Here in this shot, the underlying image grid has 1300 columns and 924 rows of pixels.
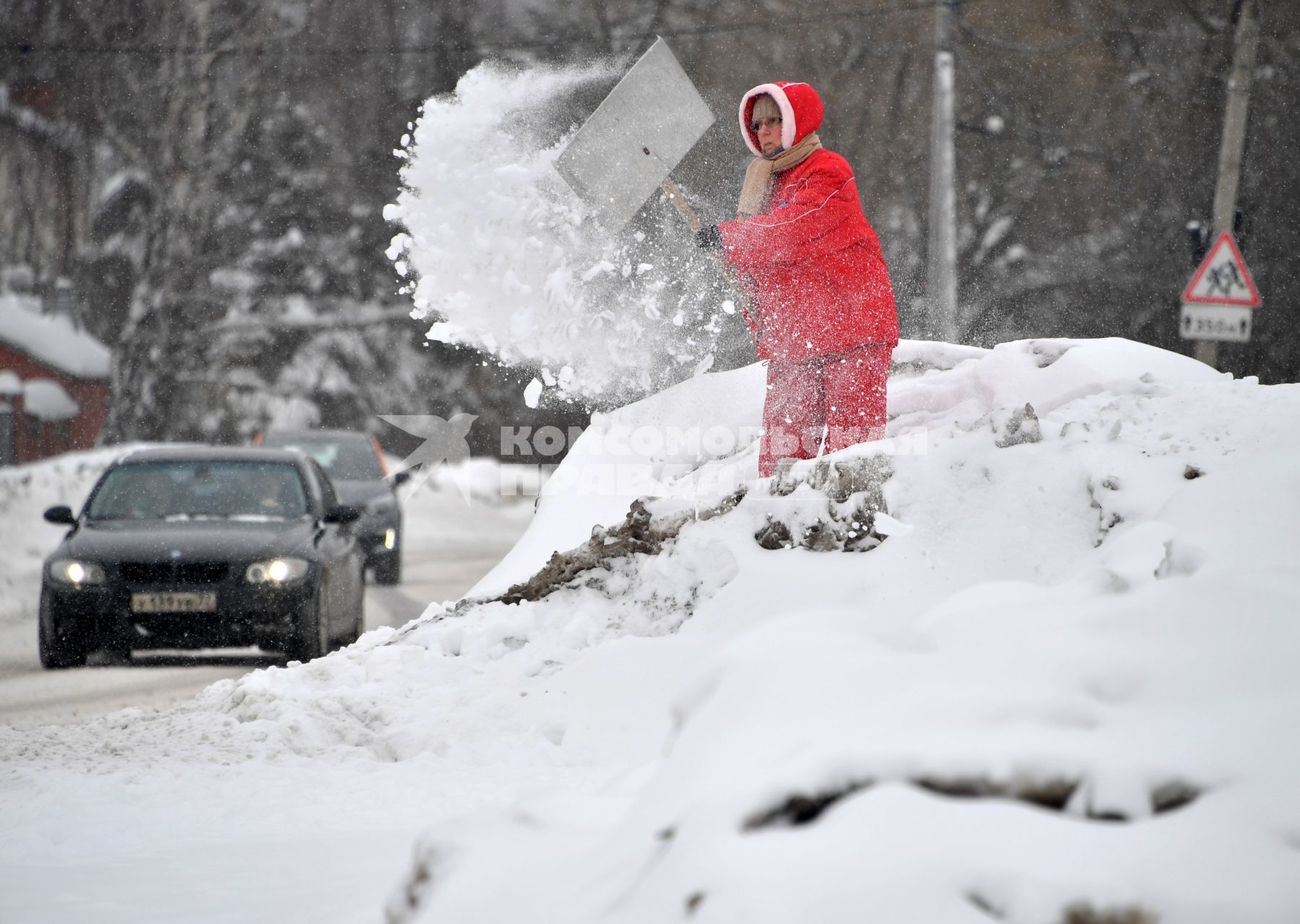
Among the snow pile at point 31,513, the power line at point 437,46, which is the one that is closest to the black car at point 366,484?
the snow pile at point 31,513

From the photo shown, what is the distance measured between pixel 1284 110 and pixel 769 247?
18556 mm

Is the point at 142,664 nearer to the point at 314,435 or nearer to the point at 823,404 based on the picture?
the point at 823,404

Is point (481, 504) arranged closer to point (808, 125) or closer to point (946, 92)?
point (946, 92)

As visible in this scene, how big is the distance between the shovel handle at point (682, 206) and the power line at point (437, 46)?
618 inches

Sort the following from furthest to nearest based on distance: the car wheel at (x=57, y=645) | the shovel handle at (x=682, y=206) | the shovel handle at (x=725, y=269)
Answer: the car wheel at (x=57, y=645) → the shovel handle at (x=682, y=206) → the shovel handle at (x=725, y=269)

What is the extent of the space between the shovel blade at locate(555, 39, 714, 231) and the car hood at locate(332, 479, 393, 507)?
7108mm

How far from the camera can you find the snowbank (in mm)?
2357

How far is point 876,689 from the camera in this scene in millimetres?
2857

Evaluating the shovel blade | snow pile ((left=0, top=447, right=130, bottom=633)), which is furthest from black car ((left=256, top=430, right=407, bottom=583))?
the shovel blade

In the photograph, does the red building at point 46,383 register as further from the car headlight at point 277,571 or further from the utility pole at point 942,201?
the car headlight at point 277,571

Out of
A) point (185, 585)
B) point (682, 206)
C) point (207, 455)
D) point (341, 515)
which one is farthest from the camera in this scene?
point (207, 455)

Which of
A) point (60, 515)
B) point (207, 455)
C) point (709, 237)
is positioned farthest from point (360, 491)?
point (709, 237)

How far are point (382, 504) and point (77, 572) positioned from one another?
5.88 metres

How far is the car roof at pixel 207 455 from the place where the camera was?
29.0 feet
